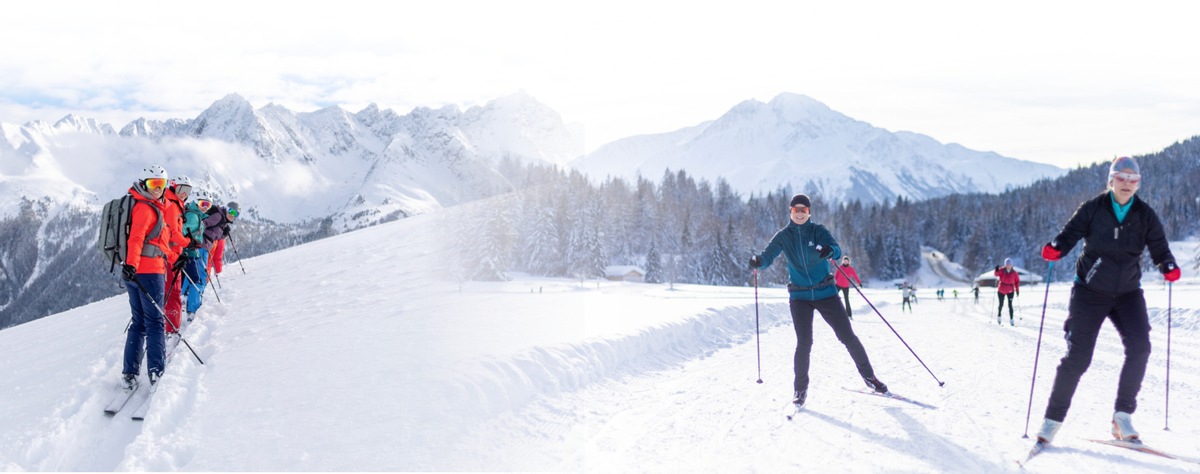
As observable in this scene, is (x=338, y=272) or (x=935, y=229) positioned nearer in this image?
(x=338, y=272)

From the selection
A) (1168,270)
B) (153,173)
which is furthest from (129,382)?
(1168,270)

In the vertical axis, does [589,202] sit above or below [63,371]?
above

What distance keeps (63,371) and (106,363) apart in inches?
16.8

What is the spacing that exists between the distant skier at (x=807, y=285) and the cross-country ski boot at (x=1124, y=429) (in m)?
1.99

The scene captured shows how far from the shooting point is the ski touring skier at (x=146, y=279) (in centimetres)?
698

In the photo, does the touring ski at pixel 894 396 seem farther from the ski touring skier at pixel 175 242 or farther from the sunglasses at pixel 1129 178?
the ski touring skier at pixel 175 242

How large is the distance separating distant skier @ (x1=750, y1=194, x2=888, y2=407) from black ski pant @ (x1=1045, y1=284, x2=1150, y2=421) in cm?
176

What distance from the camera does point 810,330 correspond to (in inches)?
279

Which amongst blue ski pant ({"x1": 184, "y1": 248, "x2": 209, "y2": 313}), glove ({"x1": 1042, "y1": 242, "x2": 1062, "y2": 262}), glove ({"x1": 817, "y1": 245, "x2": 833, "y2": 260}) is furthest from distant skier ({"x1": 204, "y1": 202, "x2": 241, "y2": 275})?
glove ({"x1": 1042, "y1": 242, "x2": 1062, "y2": 262})

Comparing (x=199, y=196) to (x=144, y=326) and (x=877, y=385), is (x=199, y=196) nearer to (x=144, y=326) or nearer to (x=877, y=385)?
(x=144, y=326)

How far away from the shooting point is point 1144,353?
5570 mm

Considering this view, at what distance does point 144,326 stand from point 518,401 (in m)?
4.12

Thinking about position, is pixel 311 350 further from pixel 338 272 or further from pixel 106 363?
pixel 338 272

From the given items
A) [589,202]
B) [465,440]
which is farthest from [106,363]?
[589,202]
